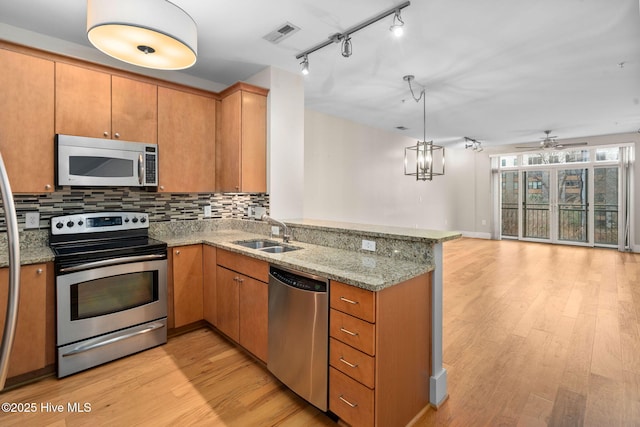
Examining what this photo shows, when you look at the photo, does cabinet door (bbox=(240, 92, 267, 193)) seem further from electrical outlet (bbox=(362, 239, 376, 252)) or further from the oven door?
electrical outlet (bbox=(362, 239, 376, 252))

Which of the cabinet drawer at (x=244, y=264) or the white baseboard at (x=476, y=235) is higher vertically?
the cabinet drawer at (x=244, y=264)

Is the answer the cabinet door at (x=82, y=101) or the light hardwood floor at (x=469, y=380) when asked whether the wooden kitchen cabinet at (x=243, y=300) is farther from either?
the cabinet door at (x=82, y=101)

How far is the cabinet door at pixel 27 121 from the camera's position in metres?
2.21

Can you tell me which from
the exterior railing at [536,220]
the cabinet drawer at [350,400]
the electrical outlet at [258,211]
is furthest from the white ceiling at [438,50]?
the exterior railing at [536,220]

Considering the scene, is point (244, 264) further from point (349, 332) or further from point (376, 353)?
point (376, 353)

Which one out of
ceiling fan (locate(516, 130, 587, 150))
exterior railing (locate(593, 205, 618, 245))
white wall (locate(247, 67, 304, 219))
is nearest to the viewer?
white wall (locate(247, 67, 304, 219))

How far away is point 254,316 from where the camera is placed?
2383mm

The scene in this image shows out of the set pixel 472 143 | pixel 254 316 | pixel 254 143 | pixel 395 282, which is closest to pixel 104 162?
pixel 254 143

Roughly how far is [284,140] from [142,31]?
5.97ft

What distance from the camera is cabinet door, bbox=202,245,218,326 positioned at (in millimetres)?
2867

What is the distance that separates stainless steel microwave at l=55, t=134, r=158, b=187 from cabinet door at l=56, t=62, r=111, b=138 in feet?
0.32

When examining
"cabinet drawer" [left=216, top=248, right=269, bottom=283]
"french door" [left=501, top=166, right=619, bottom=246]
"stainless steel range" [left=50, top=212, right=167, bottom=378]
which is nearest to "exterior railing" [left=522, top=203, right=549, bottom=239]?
"french door" [left=501, top=166, right=619, bottom=246]

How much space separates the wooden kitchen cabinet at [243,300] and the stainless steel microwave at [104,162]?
990 mm

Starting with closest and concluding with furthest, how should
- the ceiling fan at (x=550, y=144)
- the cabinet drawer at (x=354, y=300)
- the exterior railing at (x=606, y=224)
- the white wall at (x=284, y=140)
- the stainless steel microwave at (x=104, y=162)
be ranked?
the cabinet drawer at (x=354, y=300), the stainless steel microwave at (x=104, y=162), the white wall at (x=284, y=140), the ceiling fan at (x=550, y=144), the exterior railing at (x=606, y=224)
